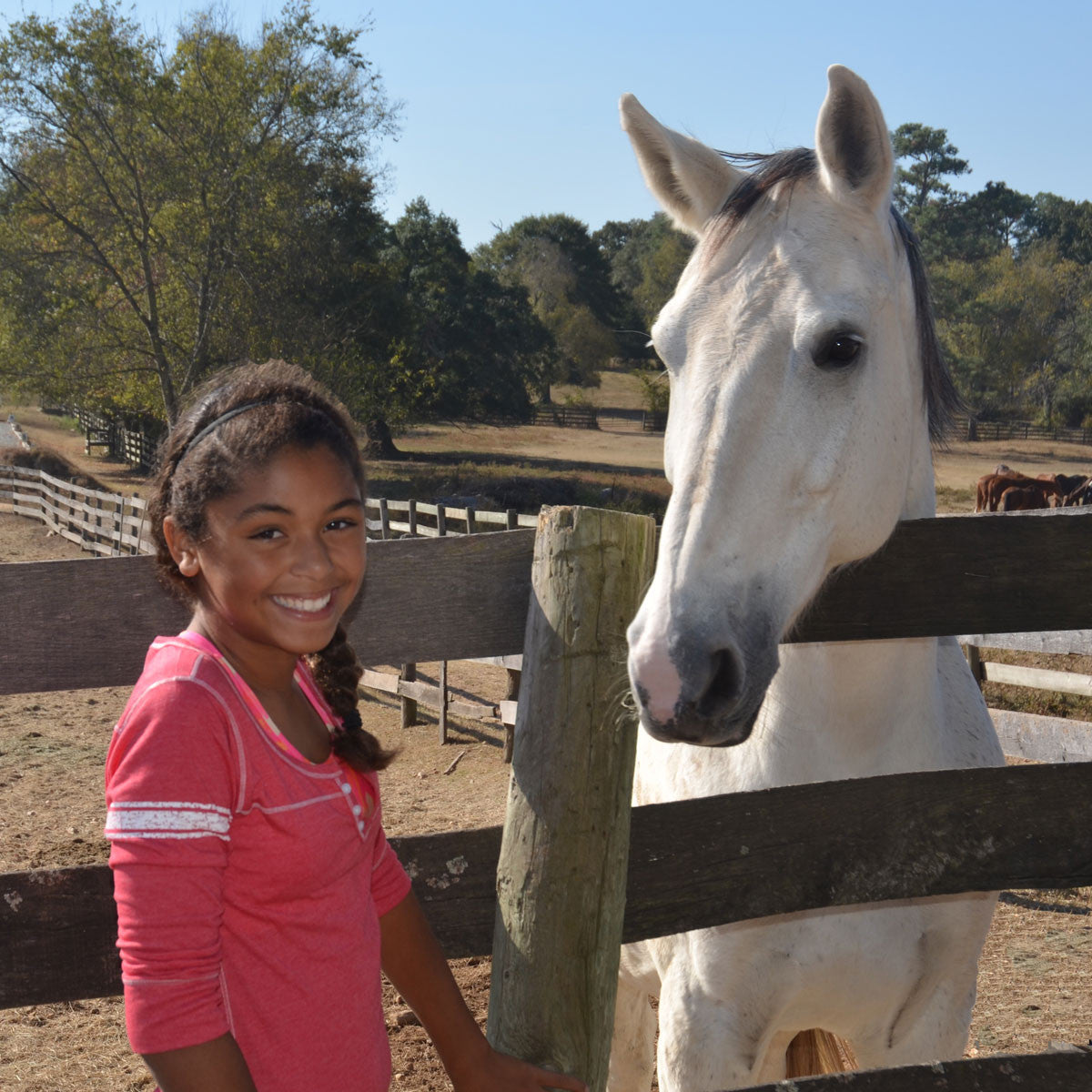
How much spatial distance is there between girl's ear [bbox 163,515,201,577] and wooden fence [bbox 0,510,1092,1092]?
→ 230mm

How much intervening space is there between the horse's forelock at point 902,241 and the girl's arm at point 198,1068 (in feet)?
5.44

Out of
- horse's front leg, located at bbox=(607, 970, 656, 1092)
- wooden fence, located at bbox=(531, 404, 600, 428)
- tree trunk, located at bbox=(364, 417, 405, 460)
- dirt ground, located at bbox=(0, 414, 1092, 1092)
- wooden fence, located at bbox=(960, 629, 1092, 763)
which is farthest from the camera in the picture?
wooden fence, located at bbox=(531, 404, 600, 428)

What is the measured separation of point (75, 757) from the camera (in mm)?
8461

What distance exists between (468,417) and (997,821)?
137 feet

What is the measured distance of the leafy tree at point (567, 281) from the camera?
54250 millimetres

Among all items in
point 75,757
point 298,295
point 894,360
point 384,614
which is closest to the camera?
point 384,614

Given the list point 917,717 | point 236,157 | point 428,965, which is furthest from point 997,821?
point 236,157

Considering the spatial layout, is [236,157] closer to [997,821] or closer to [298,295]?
[298,295]

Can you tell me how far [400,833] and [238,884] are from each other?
5.53 m

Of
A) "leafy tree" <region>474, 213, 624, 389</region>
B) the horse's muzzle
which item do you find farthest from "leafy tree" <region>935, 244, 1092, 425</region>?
the horse's muzzle

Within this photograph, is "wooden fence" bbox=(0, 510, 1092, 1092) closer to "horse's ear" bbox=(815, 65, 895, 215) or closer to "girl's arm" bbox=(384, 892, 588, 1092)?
"girl's arm" bbox=(384, 892, 588, 1092)

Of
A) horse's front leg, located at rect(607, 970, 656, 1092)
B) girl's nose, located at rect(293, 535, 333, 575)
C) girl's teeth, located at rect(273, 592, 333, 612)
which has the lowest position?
horse's front leg, located at rect(607, 970, 656, 1092)

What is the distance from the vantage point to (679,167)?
2357 mm

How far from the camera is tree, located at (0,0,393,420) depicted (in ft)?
75.6
